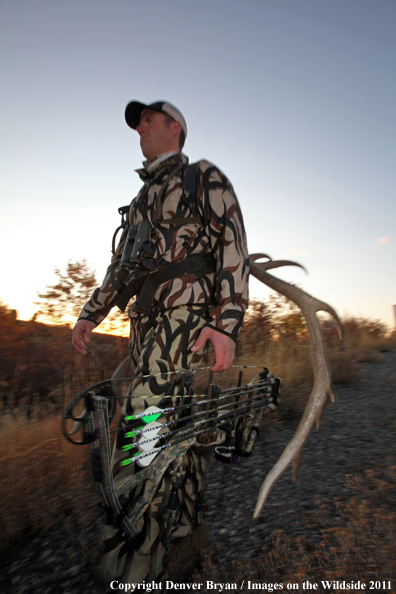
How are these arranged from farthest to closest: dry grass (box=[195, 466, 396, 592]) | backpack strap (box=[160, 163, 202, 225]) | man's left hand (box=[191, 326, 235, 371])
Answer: backpack strap (box=[160, 163, 202, 225]), man's left hand (box=[191, 326, 235, 371]), dry grass (box=[195, 466, 396, 592])

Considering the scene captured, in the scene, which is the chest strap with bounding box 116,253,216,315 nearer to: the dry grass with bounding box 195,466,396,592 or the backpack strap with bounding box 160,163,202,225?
the backpack strap with bounding box 160,163,202,225

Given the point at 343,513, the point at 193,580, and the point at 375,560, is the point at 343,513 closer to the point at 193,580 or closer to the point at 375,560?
the point at 375,560

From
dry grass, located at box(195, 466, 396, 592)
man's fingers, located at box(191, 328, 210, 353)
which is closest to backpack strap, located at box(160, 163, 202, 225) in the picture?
man's fingers, located at box(191, 328, 210, 353)

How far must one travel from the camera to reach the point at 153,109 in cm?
226

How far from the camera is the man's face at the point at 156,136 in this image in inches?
89.9

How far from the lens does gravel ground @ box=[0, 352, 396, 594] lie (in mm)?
1932

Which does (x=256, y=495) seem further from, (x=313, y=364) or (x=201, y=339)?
(x=201, y=339)

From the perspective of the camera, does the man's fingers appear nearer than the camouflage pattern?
No

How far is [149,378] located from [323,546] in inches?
48.6

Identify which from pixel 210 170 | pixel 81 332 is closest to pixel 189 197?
pixel 210 170

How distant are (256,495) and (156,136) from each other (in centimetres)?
252

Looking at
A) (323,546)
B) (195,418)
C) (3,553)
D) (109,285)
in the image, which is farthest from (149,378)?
(3,553)

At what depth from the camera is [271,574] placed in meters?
1.72

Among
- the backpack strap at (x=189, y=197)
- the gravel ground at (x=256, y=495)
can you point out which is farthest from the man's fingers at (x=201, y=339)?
the gravel ground at (x=256, y=495)
